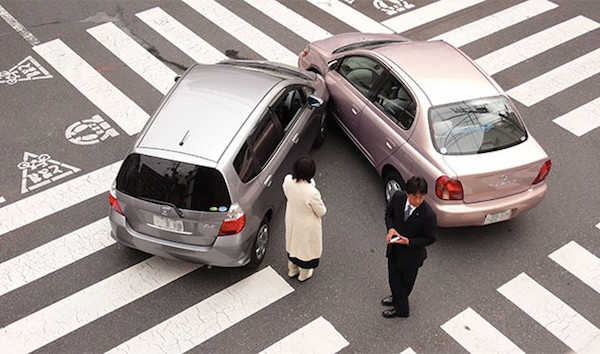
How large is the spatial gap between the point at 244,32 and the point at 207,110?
5.22 metres

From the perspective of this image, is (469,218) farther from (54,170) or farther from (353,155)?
(54,170)

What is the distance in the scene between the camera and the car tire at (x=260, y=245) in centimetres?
768

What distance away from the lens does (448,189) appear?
7770 mm

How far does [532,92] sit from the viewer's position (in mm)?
11148

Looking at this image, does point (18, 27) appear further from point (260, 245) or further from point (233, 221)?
point (233, 221)

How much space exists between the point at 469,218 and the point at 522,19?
671 cm

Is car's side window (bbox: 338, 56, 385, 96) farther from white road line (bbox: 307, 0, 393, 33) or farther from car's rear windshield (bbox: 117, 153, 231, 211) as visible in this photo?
white road line (bbox: 307, 0, 393, 33)

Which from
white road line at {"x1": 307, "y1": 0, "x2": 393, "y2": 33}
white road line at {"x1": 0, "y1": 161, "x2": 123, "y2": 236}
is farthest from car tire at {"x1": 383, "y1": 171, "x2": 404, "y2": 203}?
white road line at {"x1": 307, "y1": 0, "x2": 393, "y2": 33}

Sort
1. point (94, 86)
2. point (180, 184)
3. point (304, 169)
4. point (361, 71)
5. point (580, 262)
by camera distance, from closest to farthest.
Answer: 1. point (304, 169)
2. point (180, 184)
3. point (580, 262)
4. point (361, 71)
5. point (94, 86)

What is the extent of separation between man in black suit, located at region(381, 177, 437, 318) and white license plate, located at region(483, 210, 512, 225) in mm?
1516

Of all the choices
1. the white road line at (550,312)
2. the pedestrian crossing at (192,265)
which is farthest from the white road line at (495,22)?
the white road line at (550,312)

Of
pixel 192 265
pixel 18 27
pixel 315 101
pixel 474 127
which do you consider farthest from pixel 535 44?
pixel 18 27

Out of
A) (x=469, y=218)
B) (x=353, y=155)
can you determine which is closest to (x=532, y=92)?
(x=353, y=155)

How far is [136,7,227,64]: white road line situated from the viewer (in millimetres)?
11836
